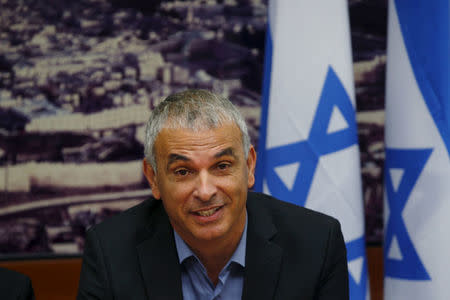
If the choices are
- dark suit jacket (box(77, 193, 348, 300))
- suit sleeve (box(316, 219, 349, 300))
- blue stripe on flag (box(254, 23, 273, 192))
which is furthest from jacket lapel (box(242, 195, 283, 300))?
blue stripe on flag (box(254, 23, 273, 192))

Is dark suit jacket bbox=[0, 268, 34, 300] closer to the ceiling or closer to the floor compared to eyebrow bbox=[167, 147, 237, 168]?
closer to the floor

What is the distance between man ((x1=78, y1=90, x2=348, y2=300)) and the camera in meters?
1.54

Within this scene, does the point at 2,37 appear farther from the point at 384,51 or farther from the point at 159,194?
the point at 384,51

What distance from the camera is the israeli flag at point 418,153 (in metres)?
2.30

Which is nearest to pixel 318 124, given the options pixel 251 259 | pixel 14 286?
pixel 251 259

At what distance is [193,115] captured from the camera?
1.56 meters

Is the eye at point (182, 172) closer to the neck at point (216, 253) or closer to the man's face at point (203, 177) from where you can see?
the man's face at point (203, 177)

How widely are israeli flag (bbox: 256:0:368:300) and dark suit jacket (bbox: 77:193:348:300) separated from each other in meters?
0.63

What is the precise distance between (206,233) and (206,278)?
0.24m

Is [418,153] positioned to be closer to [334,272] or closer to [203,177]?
[334,272]

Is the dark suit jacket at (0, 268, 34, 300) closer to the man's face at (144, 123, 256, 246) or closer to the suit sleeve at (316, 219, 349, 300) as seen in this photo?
the man's face at (144, 123, 256, 246)

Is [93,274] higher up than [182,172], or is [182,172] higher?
[182,172]

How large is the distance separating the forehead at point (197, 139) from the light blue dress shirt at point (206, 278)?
39 cm

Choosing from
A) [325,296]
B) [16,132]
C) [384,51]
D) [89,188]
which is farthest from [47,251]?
[384,51]
